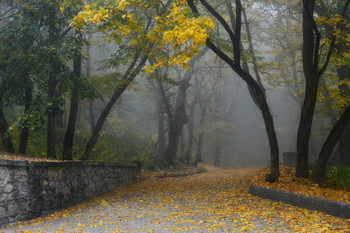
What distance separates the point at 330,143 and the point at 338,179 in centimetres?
93

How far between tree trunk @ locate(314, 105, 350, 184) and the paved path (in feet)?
6.13

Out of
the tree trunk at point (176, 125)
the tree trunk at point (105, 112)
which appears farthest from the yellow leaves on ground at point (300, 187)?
Result: the tree trunk at point (176, 125)

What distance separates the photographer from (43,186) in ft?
22.1

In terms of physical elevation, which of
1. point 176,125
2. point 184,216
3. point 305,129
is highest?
point 176,125

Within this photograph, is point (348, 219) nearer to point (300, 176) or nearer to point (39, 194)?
point (300, 176)

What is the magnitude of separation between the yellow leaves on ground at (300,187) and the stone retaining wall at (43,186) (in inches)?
188

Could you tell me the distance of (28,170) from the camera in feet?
20.6

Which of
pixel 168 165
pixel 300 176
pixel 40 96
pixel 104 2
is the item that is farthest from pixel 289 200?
pixel 168 165

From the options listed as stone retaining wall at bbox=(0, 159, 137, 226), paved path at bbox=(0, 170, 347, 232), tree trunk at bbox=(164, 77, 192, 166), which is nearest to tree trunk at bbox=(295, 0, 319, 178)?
paved path at bbox=(0, 170, 347, 232)

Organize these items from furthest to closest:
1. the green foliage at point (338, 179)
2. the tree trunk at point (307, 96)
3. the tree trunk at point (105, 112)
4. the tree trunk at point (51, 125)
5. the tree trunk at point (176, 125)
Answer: the tree trunk at point (176, 125), the tree trunk at point (105, 112), the tree trunk at point (51, 125), the tree trunk at point (307, 96), the green foliage at point (338, 179)

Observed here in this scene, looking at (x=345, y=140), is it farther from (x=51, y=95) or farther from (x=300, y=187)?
(x=51, y=95)

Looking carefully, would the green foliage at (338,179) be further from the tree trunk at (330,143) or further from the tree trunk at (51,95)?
the tree trunk at (51,95)

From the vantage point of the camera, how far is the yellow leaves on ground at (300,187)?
716cm

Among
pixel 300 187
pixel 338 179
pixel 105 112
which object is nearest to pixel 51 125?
pixel 105 112
